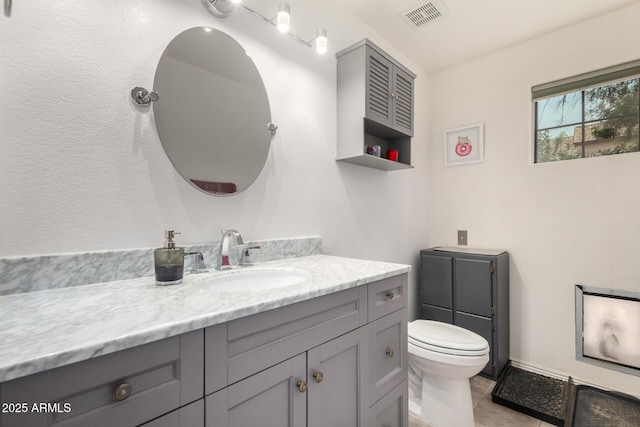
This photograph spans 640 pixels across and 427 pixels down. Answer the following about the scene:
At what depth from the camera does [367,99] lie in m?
1.68

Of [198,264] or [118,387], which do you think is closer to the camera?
[118,387]

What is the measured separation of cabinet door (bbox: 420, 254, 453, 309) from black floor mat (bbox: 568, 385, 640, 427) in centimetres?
86

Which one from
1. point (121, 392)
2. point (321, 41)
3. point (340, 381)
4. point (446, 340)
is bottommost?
point (446, 340)

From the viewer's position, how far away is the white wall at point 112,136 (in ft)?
2.76

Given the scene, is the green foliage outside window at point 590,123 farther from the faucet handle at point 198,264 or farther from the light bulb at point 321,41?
the faucet handle at point 198,264

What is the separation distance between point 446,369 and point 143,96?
1901 millimetres

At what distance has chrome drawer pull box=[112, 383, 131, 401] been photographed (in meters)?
0.53

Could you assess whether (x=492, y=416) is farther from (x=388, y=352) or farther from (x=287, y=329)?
(x=287, y=329)

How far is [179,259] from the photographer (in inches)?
38.1

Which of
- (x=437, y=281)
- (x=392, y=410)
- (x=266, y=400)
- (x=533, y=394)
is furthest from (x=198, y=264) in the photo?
(x=533, y=394)

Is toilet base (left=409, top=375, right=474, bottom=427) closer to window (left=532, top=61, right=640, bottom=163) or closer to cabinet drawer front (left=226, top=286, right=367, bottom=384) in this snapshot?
cabinet drawer front (left=226, top=286, right=367, bottom=384)

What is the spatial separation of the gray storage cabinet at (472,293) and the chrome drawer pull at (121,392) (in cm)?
215

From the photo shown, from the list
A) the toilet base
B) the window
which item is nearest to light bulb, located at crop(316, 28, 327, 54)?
the window

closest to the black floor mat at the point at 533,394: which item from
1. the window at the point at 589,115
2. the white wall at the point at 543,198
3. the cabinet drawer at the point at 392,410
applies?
the white wall at the point at 543,198
